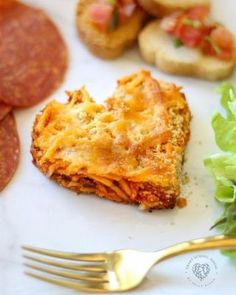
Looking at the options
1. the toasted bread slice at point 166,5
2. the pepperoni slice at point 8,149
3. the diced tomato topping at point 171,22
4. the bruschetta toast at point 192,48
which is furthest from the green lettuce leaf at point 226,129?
the pepperoni slice at point 8,149

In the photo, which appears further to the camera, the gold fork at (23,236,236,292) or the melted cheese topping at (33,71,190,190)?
the melted cheese topping at (33,71,190,190)

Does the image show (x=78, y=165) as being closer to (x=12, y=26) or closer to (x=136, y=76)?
(x=136, y=76)

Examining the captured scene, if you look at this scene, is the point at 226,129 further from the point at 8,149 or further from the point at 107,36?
the point at 8,149

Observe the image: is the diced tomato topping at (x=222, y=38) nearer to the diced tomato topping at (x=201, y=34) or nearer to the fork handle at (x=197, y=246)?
the diced tomato topping at (x=201, y=34)

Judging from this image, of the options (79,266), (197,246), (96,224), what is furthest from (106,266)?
(197,246)

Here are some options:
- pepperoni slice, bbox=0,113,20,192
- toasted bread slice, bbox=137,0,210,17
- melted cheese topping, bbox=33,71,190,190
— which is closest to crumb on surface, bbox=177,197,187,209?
melted cheese topping, bbox=33,71,190,190

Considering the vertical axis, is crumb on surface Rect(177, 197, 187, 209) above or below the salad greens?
below

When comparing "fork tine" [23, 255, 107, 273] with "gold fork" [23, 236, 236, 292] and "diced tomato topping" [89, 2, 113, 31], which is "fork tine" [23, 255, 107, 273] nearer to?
"gold fork" [23, 236, 236, 292]
